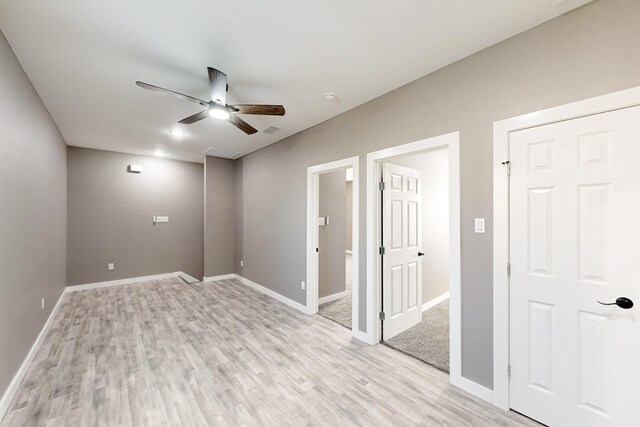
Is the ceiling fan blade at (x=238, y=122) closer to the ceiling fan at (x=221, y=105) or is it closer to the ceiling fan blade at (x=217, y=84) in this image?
the ceiling fan at (x=221, y=105)

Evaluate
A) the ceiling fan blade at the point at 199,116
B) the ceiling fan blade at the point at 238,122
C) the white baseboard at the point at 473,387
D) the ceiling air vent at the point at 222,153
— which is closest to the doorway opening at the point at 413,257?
the white baseboard at the point at 473,387

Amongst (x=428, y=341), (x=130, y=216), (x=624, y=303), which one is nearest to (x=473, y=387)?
(x=428, y=341)

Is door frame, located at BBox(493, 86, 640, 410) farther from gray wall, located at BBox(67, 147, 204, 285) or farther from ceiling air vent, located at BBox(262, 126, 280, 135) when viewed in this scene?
gray wall, located at BBox(67, 147, 204, 285)

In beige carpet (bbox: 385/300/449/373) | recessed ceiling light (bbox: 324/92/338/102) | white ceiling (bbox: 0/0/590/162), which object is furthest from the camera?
recessed ceiling light (bbox: 324/92/338/102)

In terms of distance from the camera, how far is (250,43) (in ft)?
6.57

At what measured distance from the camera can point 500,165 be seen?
196 centimetres

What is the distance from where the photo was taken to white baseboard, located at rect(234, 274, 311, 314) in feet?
13.1

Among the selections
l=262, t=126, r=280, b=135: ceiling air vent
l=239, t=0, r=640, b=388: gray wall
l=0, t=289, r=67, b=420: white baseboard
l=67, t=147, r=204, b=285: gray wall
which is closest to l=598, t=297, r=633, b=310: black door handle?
l=239, t=0, r=640, b=388: gray wall

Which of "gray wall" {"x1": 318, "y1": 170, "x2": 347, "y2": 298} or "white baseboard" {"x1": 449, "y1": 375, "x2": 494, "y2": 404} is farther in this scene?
"gray wall" {"x1": 318, "y1": 170, "x2": 347, "y2": 298}

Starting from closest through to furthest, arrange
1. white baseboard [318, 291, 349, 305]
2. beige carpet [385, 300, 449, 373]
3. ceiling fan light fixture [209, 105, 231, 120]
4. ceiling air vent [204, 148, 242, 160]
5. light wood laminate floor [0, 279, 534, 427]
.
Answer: light wood laminate floor [0, 279, 534, 427]
ceiling fan light fixture [209, 105, 231, 120]
beige carpet [385, 300, 449, 373]
white baseboard [318, 291, 349, 305]
ceiling air vent [204, 148, 242, 160]

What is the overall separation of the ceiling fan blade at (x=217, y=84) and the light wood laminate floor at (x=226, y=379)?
252cm

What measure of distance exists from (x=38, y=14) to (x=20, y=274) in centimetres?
215

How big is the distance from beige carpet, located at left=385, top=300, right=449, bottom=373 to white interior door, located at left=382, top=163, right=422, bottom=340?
0.10 metres

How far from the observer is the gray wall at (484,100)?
5.12 feet
